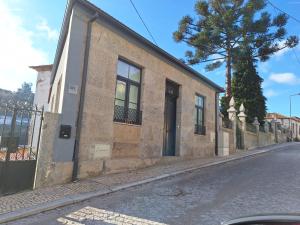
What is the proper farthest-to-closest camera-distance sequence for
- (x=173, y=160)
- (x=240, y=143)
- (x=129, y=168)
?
(x=240, y=143), (x=173, y=160), (x=129, y=168)

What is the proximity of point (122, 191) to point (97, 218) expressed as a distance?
2173mm

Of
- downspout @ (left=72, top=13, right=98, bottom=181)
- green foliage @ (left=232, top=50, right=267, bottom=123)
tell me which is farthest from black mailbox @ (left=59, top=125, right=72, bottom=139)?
green foliage @ (left=232, top=50, right=267, bottom=123)

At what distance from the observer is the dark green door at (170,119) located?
43.3 ft

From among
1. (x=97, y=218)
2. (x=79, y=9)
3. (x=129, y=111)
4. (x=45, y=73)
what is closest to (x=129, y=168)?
(x=129, y=111)

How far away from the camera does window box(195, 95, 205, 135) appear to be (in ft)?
50.2

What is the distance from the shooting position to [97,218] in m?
5.38

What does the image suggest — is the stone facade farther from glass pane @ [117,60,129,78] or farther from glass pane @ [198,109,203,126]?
glass pane @ [198,109,203,126]

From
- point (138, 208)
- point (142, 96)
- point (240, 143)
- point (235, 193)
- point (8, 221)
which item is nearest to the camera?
point (8, 221)

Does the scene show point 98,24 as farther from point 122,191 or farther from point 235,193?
point 235,193

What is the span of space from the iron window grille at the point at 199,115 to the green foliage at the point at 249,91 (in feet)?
52.2

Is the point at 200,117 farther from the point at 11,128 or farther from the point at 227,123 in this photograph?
the point at 11,128

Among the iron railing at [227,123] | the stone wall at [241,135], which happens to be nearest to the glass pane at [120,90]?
the stone wall at [241,135]

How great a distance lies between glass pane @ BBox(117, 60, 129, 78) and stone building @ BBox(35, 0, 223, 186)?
4 centimetres

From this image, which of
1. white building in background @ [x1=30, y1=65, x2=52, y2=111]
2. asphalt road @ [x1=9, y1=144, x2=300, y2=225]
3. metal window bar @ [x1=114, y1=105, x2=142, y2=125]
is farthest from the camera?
white building in background @ [x1=30, y1=65, x2=52, y2=111]
